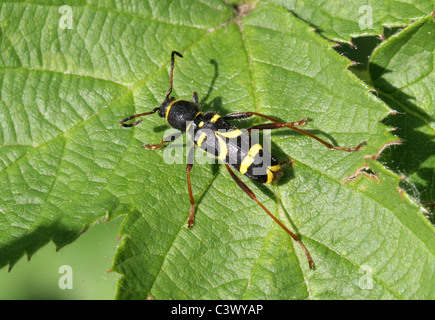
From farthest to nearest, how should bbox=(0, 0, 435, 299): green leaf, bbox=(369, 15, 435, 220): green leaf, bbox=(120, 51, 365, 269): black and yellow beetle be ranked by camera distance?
bbox=(369, 15, 435, 220): green leaf < bbox=(120, 51, 365, 269): black and yellow beetle < bbox=(0, 0, 435, 299): green leaf

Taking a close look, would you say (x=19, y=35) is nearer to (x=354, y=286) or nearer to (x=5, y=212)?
(x=5, y=212)

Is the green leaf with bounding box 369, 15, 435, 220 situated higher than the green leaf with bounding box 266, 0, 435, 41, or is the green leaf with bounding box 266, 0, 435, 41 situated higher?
the green leaf with bounding box 266, 0, 435, 41

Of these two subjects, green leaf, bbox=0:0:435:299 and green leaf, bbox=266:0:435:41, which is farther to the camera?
green leaf, bbox=266:0:435:41

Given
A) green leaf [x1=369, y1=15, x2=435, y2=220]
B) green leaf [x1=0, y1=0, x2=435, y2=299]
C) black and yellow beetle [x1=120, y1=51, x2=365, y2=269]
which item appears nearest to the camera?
green leaf [x1=0, y1=0, x2=435, y2=299]

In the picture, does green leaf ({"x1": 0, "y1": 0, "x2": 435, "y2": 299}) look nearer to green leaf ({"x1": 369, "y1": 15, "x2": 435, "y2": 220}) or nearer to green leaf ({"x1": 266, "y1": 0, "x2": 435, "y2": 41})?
green leaf ({"x1": 266, "y1": 0, "x2": 435, "y2": 41})

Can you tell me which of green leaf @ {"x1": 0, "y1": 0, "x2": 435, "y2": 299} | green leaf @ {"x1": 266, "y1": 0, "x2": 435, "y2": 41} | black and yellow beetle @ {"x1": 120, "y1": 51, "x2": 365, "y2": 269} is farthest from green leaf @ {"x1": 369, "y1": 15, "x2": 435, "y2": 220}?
black and yellow beetle @ {"x1": 120, "y1": 51, "x2": 365, "y2": 269}

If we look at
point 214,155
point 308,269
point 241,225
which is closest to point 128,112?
point 214,155
